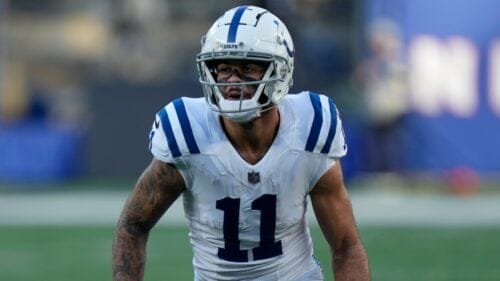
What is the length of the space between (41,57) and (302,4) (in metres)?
5.08

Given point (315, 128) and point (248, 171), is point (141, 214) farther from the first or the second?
point (315, 128)

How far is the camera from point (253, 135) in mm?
4457

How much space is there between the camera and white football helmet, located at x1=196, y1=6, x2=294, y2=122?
428 centimetres

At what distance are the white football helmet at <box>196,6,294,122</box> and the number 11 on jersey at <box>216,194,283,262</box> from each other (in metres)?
0.28

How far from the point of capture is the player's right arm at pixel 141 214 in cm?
447

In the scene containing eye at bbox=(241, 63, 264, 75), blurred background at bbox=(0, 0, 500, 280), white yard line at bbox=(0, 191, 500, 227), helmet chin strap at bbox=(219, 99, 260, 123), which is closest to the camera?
helmet chin strap at bbox=(219, 99, 260, 123)

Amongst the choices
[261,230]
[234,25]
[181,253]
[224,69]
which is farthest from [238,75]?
[181,253]

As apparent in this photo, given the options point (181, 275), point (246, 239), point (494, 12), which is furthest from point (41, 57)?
point (246, 239)

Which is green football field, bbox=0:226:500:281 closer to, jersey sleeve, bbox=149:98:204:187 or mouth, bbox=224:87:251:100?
jersey sleeve, bbox=149:98:204:187

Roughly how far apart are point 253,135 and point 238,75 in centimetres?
21

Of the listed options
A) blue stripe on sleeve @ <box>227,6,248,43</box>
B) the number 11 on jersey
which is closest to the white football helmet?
blue stripe on sleeve @ <box>227,6,248,43</box>

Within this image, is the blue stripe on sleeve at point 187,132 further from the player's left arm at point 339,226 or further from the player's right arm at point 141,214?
the player's left arm at point 339,226

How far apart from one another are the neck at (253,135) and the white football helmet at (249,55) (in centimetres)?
10

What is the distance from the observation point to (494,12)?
586 inches
